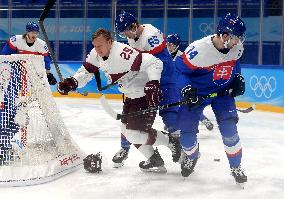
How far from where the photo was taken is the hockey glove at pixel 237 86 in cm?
284

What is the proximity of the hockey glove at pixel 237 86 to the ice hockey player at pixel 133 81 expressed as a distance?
0.46m

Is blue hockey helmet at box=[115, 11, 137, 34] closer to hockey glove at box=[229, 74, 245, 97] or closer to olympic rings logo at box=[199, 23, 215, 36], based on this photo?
hockey glove at box=[229, 74, 245, 97]

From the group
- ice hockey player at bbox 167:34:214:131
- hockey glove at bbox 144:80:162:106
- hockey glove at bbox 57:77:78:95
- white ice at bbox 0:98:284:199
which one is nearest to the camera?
white ice at bbox 0:98:284:199

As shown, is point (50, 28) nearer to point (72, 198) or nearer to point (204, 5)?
point (204, 5)

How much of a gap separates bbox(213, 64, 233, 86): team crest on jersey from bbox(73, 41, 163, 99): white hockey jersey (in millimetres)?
367

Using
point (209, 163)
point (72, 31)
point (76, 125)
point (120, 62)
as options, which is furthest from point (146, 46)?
point (72, 31)

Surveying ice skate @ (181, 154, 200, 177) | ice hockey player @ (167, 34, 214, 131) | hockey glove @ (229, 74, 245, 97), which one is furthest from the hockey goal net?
ice hockey player @ (167, 34, 214, 131)

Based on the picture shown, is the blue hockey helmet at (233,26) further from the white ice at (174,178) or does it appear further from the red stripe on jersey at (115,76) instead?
the white ice at (174,178)

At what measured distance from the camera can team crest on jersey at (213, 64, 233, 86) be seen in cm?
287

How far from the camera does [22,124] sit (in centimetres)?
338

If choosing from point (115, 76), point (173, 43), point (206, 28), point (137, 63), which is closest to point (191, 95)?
point (137, 63)

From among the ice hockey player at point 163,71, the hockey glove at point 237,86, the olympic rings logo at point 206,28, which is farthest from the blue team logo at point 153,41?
the olympic rings logo at point 206,28

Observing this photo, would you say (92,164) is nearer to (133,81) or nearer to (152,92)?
(133,81)

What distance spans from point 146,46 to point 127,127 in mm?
781
